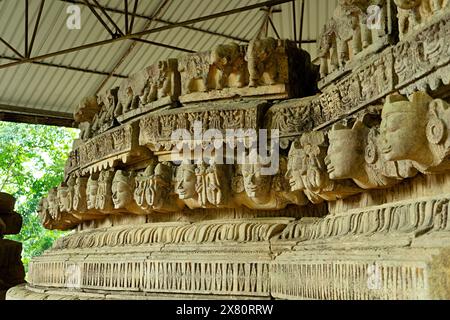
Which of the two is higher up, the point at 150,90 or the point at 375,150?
the point at 150,90

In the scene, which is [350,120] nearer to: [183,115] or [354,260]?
[354,260]

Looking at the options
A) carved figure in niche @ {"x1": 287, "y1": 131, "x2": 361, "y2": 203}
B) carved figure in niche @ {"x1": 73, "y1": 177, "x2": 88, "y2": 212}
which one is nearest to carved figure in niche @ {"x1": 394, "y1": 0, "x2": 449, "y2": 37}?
carved figure in niche @ {"x1": 287, "y1": 131, "x2": 361, "y2": 203}

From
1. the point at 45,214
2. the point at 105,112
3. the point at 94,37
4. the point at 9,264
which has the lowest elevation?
the point at 9,264

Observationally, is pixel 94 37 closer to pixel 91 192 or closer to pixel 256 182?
pixel 91 192

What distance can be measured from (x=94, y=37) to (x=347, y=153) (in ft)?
30.7

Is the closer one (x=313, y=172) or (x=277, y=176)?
(x=313, y=172)

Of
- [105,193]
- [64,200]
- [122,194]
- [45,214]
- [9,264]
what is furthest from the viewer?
[9,264]

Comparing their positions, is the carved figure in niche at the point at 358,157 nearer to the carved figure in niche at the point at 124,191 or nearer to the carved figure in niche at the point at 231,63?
the carved figure in niche at the point at 231,63

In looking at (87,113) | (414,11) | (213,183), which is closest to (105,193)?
(213,183)

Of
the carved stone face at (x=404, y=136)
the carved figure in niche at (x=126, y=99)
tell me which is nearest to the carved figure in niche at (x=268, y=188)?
the carved stone face at (x=404, y=136)

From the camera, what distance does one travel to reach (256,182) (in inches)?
168

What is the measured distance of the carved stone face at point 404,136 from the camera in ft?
9.21

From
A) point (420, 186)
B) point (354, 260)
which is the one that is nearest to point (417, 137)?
point (420, 186)
